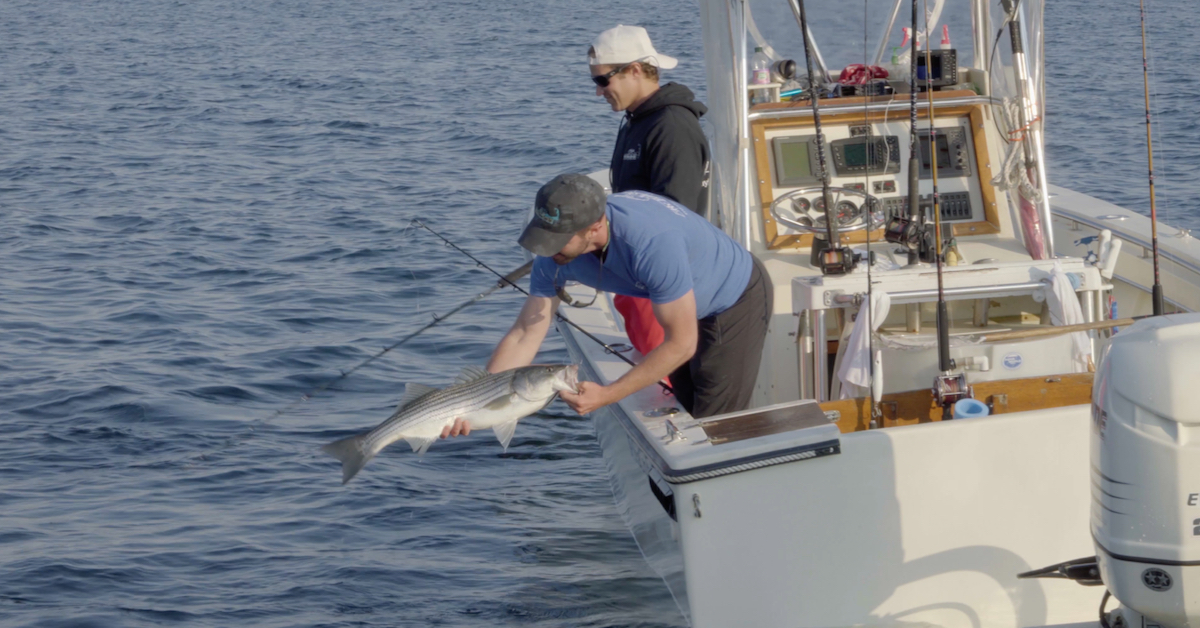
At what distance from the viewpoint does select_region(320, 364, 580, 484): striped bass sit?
391 centimetres

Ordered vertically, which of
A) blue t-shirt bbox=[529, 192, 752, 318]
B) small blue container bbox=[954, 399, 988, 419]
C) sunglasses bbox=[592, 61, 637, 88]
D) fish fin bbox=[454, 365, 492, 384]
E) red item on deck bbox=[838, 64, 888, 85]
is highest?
sunglasses bbox=[592, 61, 637, 88]

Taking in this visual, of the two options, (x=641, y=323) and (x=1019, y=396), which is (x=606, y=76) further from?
(x=1019, y=396)

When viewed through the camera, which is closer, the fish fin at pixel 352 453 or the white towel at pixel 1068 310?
the fish fin at pixel 352 453

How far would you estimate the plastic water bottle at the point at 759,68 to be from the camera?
656 centimetres

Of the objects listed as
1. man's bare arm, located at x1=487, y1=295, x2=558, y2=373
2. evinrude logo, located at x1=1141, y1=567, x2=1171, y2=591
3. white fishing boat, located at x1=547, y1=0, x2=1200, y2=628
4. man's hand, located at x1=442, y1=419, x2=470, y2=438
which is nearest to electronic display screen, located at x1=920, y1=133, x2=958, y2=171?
white fishing boat, located at x1=547, y1=0, x2=1200, y2=628

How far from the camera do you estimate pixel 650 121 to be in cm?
502

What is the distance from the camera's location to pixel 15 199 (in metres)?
13.3

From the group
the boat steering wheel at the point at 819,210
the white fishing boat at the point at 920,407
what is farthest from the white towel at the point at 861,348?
the boat steering wheel at the point at 819,210

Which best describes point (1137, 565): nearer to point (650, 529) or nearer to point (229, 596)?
point (650, 529)

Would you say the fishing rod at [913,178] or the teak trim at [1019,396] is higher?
the fishing rod at [913,178]

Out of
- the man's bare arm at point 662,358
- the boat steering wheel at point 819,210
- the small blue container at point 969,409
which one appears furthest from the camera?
the boat steering wheel at point 819,210

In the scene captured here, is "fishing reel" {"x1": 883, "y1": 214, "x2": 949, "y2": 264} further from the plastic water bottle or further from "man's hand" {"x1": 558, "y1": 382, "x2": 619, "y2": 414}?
"man's hand" {"x1": 558, "y1": 382, "x2": 619, "y2": 414}

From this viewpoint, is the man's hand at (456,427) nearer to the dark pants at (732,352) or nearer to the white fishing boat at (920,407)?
the white fishing boat at (920,407)

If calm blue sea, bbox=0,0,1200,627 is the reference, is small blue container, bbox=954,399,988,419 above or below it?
above
